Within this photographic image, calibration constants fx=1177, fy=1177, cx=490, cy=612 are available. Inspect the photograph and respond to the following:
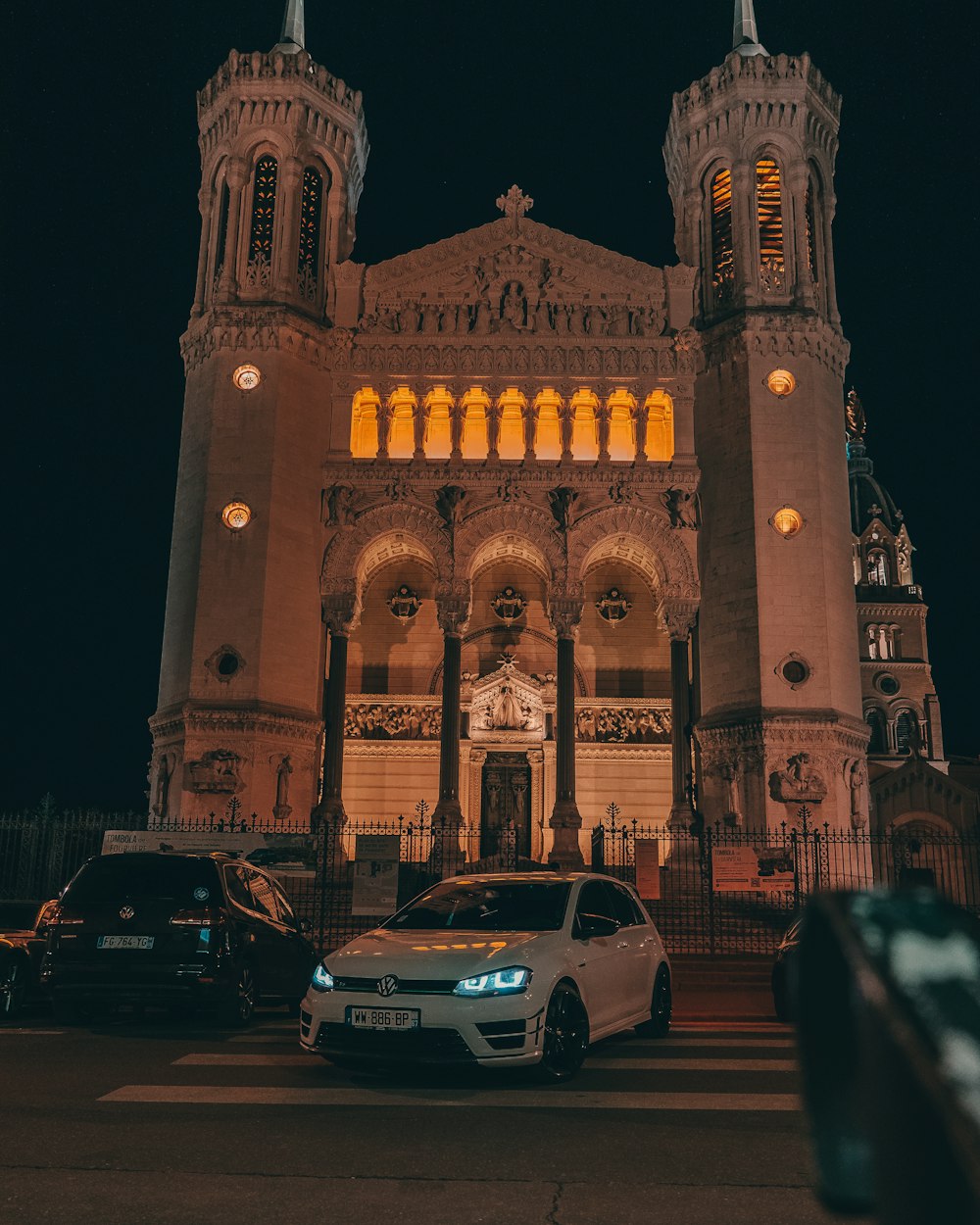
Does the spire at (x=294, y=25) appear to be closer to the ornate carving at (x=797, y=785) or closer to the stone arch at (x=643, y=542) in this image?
the stone arch at (x=643, y=542)

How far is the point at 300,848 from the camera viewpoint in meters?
23.6

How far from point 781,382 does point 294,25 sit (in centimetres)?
2247

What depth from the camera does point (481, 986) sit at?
7.92 meters

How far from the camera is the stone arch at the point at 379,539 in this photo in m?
32.5

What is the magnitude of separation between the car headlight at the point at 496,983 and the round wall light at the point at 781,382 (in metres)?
27.2

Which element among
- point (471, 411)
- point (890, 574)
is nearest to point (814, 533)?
point (471, 411)

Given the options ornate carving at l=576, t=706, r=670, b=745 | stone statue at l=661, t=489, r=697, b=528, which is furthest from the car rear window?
ornate carving at l=576, t=706, r=670, b=745

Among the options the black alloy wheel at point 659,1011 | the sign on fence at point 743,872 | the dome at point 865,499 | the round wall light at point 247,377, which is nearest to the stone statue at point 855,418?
the dome at point 865,499

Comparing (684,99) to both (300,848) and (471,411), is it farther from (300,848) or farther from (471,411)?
(300,848)

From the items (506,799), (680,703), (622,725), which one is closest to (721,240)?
(680,703)

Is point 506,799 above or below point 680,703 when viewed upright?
below

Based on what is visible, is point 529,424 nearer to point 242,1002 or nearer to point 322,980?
point 242,1002

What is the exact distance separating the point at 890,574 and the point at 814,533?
4077cm

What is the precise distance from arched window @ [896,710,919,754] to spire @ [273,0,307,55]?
149 ft
